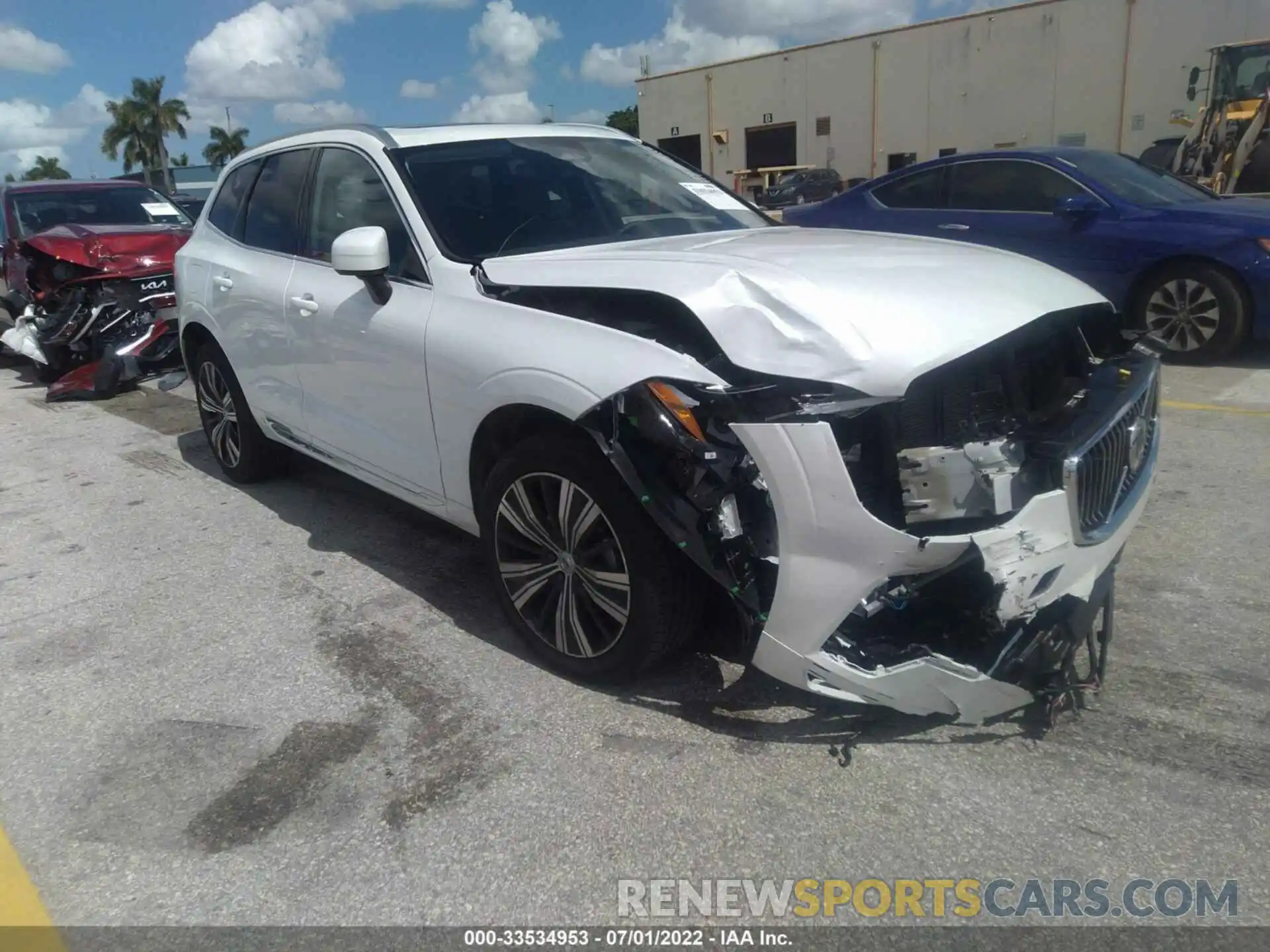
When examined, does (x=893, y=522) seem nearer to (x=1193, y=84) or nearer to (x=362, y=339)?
(x=362, y=339)

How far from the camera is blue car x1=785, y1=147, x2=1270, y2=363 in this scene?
7047 mm

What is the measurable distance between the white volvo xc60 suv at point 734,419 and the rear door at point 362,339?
0.02m

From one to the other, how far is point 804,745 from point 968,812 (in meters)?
0.50

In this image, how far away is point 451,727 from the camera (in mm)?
3168

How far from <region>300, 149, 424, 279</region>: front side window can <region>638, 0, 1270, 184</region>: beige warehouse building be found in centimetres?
2664

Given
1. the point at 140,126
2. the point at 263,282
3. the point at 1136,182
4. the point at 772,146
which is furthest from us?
the point at 140,126

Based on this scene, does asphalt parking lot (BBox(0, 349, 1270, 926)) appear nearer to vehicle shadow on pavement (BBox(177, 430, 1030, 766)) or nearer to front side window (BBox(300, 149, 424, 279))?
vehicle shadow on pavement (BBox(177, 430, 1030, 766))

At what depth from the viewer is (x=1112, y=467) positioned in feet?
9.55

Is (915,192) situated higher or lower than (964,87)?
lower

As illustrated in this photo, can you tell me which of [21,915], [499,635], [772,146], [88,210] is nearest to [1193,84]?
[88,210]

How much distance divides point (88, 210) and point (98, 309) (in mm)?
2229

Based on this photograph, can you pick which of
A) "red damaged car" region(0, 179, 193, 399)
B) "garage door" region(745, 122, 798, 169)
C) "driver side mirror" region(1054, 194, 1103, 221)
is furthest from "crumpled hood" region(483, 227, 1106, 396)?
"garage door" region(745, 122, 798, 169)

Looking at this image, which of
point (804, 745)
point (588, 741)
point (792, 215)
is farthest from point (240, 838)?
point (792, 215)

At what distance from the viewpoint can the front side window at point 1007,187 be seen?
781cm
